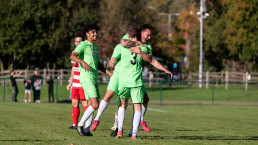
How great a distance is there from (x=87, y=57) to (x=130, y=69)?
3.79ft

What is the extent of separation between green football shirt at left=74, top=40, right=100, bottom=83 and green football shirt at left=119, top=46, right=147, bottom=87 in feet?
2.77

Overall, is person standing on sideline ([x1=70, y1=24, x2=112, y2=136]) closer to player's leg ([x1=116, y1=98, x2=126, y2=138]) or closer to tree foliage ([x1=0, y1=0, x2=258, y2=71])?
player's leg ([x1=116, y1=98, x2=126, y2=138])

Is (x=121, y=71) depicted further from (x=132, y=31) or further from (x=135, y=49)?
(x=132, y=31)

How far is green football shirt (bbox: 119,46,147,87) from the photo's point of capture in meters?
10.0

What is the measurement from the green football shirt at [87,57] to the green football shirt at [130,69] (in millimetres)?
844

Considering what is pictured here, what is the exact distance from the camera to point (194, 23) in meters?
79.5

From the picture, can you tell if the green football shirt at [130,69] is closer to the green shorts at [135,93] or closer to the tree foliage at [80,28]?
the green shorts at [135,93]

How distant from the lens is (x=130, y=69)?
1005 centimetres

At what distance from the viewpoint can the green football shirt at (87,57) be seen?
10.7m

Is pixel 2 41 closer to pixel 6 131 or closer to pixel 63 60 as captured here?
pixel 63 60

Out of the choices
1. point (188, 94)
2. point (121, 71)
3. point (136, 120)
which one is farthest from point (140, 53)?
point (188, 94)

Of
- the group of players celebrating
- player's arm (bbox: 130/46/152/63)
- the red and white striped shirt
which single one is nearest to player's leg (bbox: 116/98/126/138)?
the group of players celebrating

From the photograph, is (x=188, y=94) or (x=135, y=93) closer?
(x=135, y=93)

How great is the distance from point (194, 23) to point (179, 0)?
94.2 feet
